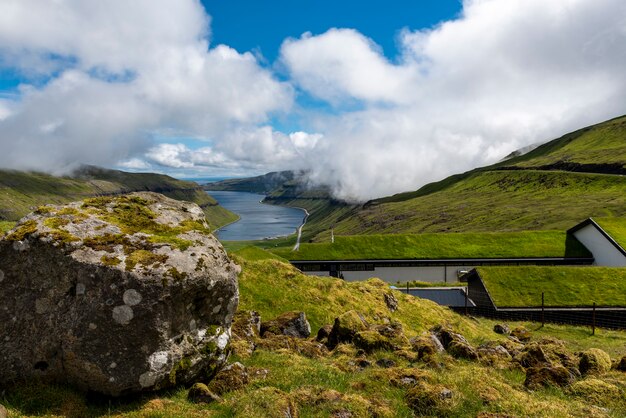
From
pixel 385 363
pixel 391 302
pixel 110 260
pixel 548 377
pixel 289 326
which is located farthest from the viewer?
pixel 391 302

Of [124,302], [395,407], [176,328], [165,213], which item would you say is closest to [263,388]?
[176,328]

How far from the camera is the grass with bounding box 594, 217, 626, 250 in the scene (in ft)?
210

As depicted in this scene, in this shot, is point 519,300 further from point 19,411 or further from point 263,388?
point 19,411

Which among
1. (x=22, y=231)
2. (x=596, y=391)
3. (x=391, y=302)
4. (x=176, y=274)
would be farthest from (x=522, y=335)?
(x=22, y=231)

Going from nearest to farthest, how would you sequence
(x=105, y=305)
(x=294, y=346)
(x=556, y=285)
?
(x=105, y=305) < (x=294, y=346) < (x=556, y=285)

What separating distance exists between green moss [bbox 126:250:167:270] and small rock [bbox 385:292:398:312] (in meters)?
24.8

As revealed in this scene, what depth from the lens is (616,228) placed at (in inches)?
2665

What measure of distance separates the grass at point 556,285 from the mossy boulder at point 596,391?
134ft

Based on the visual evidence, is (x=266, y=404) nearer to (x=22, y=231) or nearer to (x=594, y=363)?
(x=22, y=231)

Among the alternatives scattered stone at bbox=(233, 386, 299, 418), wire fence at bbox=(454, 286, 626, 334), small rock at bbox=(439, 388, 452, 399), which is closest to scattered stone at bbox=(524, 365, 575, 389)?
small rock at bbox=(439, 388, 452, 399)

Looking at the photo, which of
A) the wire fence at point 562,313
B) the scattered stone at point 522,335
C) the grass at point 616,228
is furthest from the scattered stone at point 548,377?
the grass at point 616,228

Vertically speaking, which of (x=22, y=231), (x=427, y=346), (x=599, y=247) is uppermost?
(x=22, y=231)

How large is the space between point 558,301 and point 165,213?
51.8 m

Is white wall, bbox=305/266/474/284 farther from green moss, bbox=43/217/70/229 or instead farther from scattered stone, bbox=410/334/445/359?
green moss, bbox=43/217/70/229
